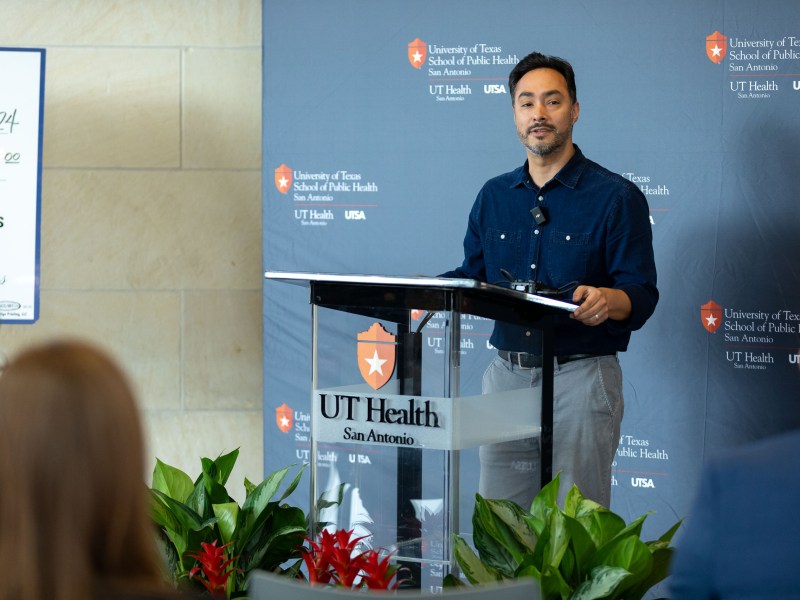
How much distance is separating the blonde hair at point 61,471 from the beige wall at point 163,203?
11.6 feet

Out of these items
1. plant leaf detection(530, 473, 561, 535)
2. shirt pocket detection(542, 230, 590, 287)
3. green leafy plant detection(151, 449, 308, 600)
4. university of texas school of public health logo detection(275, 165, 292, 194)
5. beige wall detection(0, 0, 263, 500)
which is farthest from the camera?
beige wall detection(0, 0, 263, 500)

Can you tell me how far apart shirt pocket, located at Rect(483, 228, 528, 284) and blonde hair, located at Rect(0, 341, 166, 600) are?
7.18 ft

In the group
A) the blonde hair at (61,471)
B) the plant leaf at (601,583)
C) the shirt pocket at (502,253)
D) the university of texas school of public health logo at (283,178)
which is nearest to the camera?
the blonde hair at (61,471)

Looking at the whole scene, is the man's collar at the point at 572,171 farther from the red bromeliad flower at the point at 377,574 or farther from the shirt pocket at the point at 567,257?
the red bromeliad flower at the point at 377,574

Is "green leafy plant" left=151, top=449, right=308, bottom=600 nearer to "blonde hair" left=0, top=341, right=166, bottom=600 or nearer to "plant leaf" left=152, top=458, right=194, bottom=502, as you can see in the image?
"plant leaf" left=152, top=458, right=194, bottom=502

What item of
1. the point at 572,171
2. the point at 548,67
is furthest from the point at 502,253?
the point at 548,67

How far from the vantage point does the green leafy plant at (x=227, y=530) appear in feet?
7.51

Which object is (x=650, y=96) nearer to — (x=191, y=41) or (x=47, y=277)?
(x=191, y=41)

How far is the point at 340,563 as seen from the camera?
80.0 inches

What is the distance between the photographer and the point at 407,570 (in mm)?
2213

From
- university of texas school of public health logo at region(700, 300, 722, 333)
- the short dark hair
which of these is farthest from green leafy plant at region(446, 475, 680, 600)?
university of texas school of public health logo at region(700, 300, 722, 333)

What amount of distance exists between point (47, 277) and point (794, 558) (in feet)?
13.2

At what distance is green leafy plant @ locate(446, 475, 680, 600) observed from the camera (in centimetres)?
198

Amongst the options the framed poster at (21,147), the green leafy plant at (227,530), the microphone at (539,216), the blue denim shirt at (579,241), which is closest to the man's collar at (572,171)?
the blue denim shirt at (579,241)
